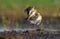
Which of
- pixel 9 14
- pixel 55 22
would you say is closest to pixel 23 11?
pixel 9 14

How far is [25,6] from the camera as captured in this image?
12.1 feet

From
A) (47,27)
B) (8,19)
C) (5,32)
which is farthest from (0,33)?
(47,27)

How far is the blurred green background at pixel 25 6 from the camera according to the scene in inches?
145

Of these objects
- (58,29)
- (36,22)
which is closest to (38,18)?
(36,22)

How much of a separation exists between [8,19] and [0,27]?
0.15 m

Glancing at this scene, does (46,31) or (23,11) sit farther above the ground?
(23,11)

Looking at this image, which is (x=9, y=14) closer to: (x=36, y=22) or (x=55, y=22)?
(x=36, y=22)

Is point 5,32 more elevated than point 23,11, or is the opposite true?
point 23,11

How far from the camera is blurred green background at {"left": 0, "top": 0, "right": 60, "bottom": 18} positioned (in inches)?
145

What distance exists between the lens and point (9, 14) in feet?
12.0

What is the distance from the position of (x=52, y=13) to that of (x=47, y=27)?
0.27 metres

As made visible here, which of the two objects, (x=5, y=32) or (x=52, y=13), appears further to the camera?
(x=52, y=13)

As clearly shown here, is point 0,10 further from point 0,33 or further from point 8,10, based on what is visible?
point 0,33

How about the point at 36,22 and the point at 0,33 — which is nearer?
the point at 0,33
